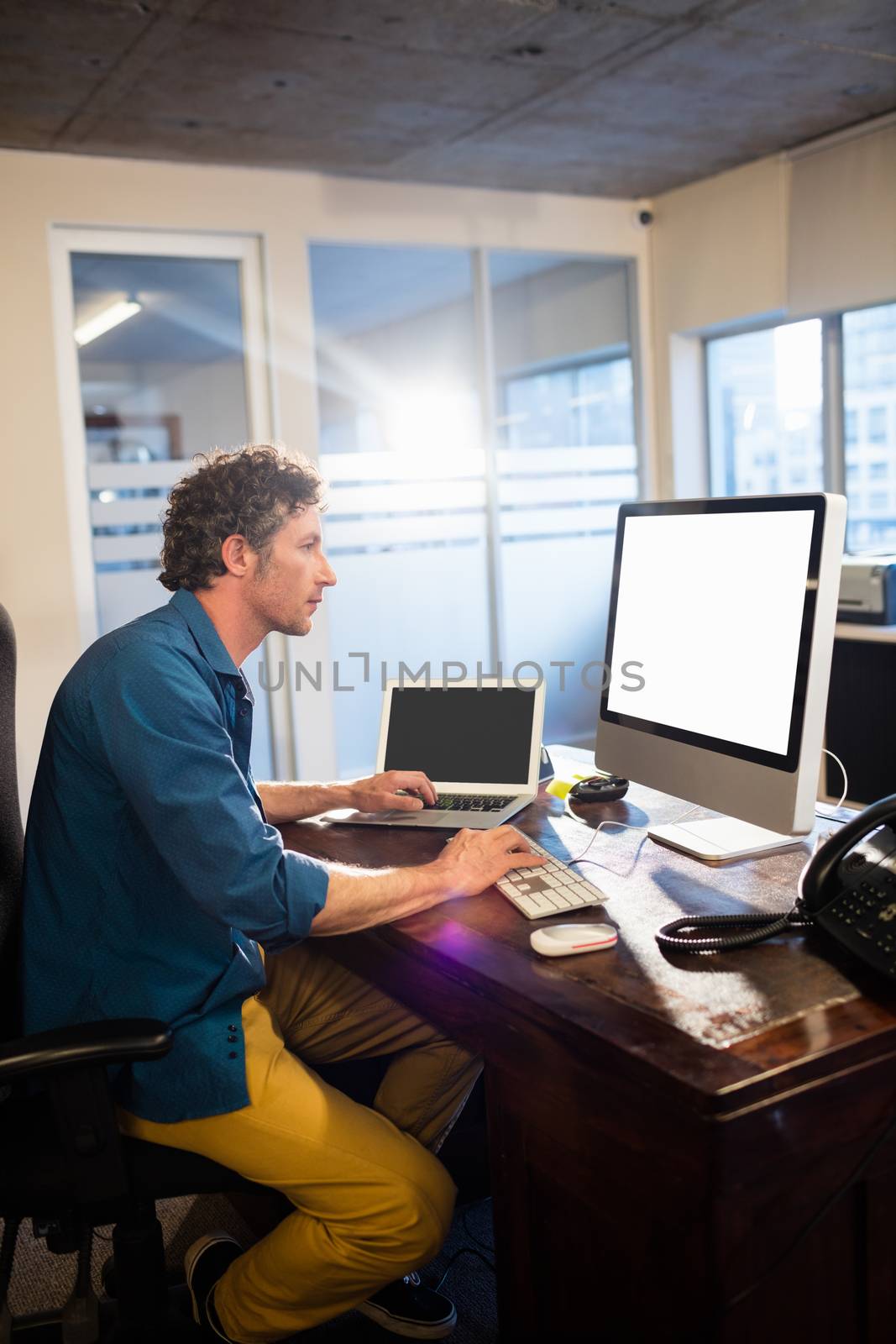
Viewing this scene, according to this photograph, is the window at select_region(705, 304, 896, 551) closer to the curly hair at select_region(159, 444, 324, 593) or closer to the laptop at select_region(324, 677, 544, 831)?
the laptop at select_region(324, 677, 544, 831)

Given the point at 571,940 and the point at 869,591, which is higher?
the point at 869,591

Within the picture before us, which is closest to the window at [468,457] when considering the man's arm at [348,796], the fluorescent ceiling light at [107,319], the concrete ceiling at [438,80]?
the concrete ceiling at [438,80]

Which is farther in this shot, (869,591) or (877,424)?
(877,424)

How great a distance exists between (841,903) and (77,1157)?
3.11 feet

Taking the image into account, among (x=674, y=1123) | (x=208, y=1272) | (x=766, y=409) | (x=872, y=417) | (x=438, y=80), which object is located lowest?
(x=208, y=1272)

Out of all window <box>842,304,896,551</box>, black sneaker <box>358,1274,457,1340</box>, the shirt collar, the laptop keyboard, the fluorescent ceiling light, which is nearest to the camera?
the shirt collar

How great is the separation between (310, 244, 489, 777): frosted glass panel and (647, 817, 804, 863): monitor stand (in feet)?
10.4

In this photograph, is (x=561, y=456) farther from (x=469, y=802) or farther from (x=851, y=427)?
(x=469, y=802)

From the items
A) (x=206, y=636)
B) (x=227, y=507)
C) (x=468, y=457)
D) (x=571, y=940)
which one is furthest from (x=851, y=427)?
(x=571, y=940)

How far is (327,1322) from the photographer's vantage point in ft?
6.20

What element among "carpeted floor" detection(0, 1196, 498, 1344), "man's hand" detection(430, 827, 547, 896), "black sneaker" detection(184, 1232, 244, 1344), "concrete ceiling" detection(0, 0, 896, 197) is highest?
"concrete ceiling" detection(0, 0, 896, 197)

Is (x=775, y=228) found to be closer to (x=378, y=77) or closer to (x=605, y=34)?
(x=605, y=34)

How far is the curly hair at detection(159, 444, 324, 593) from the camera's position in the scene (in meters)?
1.73

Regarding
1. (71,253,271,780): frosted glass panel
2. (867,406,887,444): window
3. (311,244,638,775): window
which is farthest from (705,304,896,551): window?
(71,253,271,780): frosted glass panel
